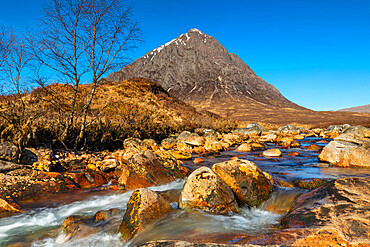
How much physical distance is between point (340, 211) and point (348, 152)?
6.11 metres

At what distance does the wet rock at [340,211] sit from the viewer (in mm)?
2260

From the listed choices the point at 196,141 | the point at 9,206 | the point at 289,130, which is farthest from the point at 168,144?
the point at 289,130

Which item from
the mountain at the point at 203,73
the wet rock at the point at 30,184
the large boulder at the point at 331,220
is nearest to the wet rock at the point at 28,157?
the wet rock at the point at 30,184

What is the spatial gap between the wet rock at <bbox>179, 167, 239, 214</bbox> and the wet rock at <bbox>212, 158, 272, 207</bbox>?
337mm

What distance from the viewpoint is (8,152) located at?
5691mm

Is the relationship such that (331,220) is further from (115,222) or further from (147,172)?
(147,172)

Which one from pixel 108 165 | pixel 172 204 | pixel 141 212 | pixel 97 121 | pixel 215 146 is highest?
pixel 97 121

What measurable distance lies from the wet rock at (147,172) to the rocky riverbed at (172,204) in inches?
1.1

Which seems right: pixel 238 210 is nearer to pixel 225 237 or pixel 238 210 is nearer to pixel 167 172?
pixel 225 237

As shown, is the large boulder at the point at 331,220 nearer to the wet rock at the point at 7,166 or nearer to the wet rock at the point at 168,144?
the wet rock at the point at 7,166

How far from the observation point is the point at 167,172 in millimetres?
6344

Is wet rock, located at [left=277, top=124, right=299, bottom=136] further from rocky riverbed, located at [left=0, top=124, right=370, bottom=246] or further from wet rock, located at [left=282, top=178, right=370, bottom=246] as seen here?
wet rock, located at [left=282, top=178, right=370, bottom=246]

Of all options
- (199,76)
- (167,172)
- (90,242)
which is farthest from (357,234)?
(199,76)

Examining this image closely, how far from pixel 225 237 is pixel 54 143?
8245 millimetres
